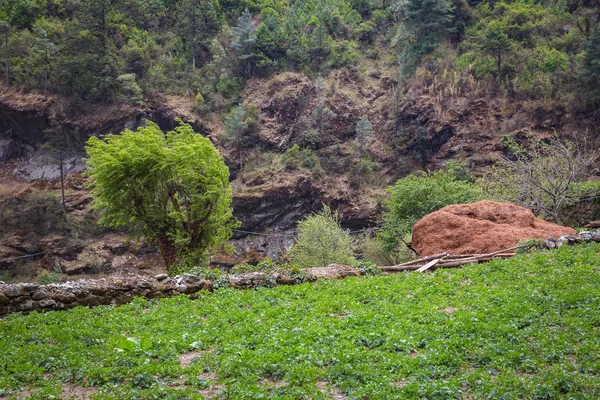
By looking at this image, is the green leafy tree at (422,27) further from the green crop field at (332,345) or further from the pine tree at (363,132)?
the green crop field at (332,345)

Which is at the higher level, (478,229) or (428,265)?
(478,229)

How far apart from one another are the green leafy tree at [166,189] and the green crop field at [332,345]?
10.2 metres

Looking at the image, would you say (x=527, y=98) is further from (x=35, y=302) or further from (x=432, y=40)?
(x=35, y=302)

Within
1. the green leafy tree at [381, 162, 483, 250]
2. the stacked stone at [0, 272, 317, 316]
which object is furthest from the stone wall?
the green leafy tree at [381, 162, 483, 250]

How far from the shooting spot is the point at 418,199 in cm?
2909

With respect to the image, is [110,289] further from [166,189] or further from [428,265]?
[166,189]

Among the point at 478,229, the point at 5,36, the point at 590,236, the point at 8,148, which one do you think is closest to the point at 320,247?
the point at 478,229

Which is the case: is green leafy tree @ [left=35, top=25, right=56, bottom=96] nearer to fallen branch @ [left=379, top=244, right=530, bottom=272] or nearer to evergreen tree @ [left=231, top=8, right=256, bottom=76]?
evergreen tree @ [left=231, top=8, right=256, bottom=76]

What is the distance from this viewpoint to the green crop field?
610 centimetres

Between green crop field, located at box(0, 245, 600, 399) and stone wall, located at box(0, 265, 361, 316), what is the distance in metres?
0.72

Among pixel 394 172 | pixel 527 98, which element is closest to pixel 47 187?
pixel 394 172

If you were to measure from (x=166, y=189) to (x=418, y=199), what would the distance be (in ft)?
51.1

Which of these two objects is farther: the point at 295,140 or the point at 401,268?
the point at 295,140

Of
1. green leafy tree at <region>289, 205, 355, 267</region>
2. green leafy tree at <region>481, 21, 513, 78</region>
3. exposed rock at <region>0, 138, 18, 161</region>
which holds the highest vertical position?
green leafy tree at <region>481, 21, 513, 78</region>
